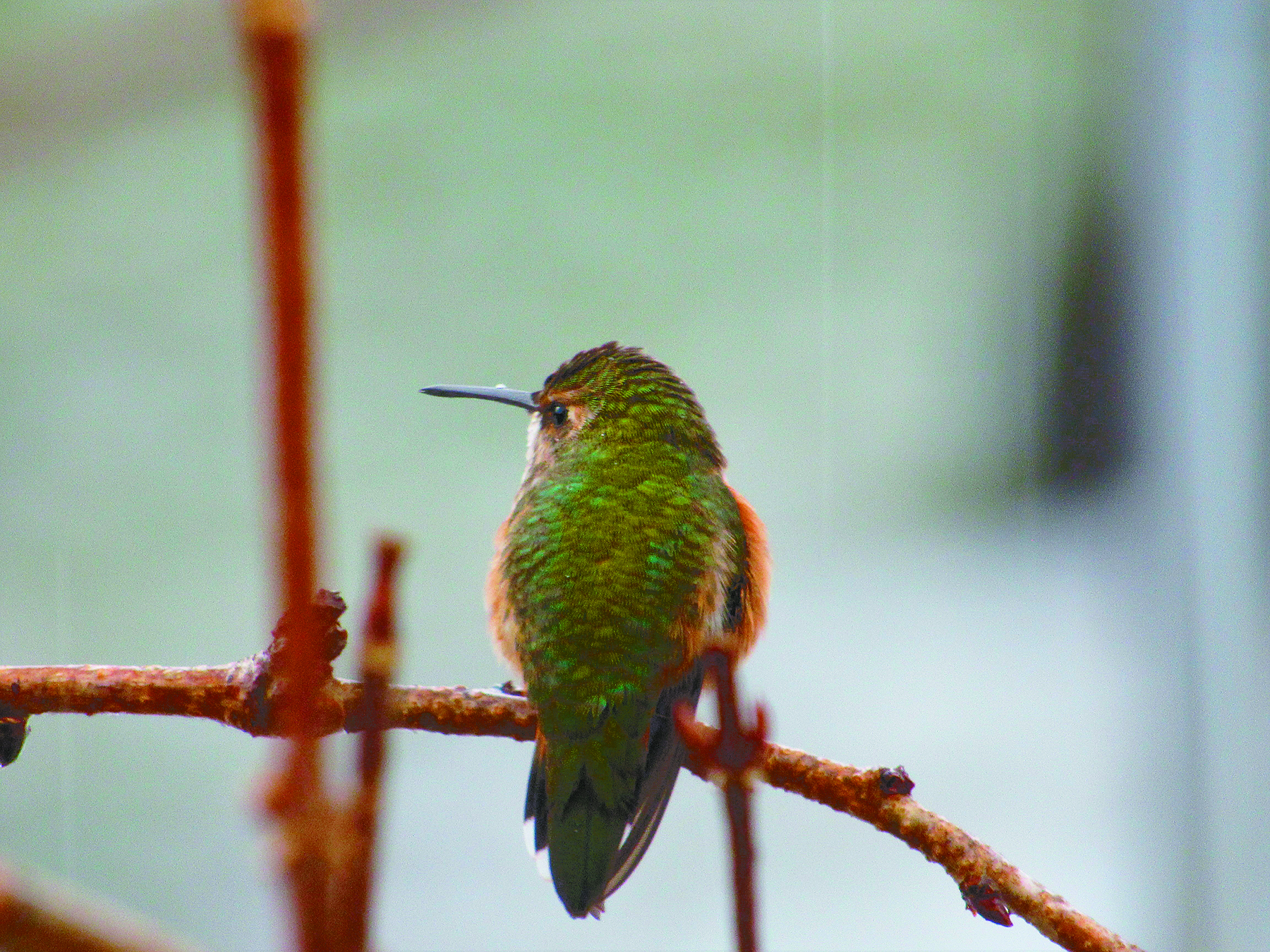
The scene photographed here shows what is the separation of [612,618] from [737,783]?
91 centimetres

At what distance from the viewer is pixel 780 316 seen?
3.13 m

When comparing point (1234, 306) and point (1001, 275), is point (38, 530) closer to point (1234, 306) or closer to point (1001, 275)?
point (1001, 275)

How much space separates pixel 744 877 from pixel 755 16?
3176 mm

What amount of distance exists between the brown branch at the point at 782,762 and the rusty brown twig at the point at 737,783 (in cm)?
55

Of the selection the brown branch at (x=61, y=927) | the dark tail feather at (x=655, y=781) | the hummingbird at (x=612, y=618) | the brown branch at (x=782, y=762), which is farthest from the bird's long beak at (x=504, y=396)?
the brown branch at (x=61, y=927)

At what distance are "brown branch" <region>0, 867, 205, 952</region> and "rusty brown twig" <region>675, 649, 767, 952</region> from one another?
0.14 metres

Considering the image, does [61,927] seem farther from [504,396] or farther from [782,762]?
[504,396]

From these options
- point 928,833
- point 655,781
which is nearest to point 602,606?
point 655,781

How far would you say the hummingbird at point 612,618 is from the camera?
1.13 meters

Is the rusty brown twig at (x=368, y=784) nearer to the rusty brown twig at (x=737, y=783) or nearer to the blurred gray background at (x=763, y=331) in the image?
the rusty brown twig at (x=737, y=783)

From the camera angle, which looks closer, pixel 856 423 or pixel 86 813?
pixel 86 813

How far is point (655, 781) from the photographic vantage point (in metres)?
1.14

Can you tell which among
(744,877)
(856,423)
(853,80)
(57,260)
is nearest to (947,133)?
(853,80)

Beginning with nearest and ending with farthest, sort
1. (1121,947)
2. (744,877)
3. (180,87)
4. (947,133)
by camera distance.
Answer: (744,877) → (1121,947) → (180,87) → (947,133)
